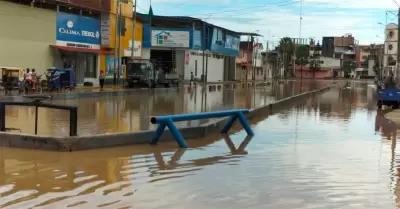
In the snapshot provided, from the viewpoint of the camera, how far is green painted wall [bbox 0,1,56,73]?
3084cm

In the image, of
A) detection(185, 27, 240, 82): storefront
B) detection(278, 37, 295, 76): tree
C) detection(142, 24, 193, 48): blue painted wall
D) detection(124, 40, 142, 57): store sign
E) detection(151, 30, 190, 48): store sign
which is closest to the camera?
detection(124, 40, 142, 57): store sign

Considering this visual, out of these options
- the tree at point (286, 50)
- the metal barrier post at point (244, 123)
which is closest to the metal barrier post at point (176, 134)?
the metal barrier post at point (244, 123)

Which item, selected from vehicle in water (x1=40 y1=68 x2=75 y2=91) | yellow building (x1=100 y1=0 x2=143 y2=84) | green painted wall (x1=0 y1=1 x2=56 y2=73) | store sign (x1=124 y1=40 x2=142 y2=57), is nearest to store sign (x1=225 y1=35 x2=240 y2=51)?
store sign (x1=124 y1=40 x2=142 y2=57)

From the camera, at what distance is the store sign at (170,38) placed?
61219 millimetres

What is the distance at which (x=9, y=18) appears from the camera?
31.1m

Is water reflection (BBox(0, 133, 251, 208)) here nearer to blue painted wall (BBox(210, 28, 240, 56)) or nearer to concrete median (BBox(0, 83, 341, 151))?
concrete median (BBox(0, 83, 341, 151))

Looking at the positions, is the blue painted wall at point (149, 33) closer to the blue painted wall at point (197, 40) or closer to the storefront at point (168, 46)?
the storefront at point (168, 46)

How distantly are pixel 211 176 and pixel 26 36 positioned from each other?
2708 cm

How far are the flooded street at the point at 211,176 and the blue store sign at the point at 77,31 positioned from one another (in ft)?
84.2

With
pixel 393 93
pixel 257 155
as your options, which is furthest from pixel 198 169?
pixel 393 93

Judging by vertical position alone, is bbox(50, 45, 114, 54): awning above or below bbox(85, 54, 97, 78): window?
above

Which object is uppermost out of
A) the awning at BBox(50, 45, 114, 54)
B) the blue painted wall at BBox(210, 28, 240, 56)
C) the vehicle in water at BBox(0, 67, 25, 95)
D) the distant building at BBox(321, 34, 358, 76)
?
the distant building at BBox(321, 34, 358, 76)

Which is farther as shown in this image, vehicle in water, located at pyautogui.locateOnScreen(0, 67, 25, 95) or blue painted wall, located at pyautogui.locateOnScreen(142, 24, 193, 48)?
blue painted wall, located at pyautogui.locateOnScreen(142, 24, 193, 48)

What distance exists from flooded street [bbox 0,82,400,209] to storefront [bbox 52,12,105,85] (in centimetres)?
2566
